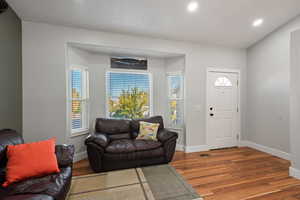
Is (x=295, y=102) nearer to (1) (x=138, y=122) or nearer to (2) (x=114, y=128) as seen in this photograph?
(1) (x=138, y=122)

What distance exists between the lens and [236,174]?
2691mm

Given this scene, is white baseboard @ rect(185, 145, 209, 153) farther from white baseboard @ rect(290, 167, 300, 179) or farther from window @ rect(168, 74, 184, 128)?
white baseboard @ rect(290, 167, 300, 179)

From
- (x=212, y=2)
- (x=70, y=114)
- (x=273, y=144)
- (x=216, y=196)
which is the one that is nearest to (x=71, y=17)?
(x=70, y=114)

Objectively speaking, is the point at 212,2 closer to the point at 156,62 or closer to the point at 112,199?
the point at 156,62

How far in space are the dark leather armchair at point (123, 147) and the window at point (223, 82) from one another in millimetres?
1939

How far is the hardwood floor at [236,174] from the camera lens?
2158 millimetres

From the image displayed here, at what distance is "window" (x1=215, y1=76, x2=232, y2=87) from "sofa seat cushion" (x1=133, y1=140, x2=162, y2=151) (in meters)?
2.27

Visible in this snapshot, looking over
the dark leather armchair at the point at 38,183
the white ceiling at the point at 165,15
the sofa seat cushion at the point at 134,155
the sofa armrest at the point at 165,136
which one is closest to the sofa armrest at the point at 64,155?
the dark leather armchair at the point at 38,183

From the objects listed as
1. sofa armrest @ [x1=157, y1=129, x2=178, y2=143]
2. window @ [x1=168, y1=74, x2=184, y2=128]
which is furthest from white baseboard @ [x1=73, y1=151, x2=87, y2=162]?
window @ [x1=168, y1=74, x2=184, y2=128]

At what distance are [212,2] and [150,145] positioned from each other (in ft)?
9.16

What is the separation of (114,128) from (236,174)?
2.47 meters

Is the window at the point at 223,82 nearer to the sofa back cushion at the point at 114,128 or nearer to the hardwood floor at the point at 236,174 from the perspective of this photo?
the hardwood floor at the point at 236,174

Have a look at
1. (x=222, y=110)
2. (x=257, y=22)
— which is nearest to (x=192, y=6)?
(x=257, y=22)

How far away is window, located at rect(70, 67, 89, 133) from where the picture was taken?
324 cm
